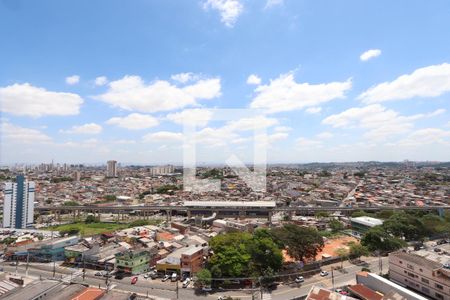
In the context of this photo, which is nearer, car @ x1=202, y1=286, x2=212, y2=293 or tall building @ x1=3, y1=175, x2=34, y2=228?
car @ x1=202, y1=286, x2=212, y2=293

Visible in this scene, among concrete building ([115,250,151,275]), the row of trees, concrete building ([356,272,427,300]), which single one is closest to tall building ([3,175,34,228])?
concrete building ([115,250,151,275])

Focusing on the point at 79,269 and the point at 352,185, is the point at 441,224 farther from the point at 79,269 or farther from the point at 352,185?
the point at 352,185

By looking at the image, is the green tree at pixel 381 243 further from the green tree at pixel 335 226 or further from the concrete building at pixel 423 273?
the green tree at pixel 335 226

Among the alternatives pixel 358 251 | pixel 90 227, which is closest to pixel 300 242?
pixel 358 251

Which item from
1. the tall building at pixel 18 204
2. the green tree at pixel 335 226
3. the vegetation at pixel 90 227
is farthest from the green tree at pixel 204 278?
the tall building at pixel 18 204

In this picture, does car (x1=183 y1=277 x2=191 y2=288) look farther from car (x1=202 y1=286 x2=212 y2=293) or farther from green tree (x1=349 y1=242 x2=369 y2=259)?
green tree (x1=349 y1=242 x2=369 y2=259)

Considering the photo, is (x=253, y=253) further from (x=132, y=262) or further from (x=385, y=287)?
(x=132, y=262)
